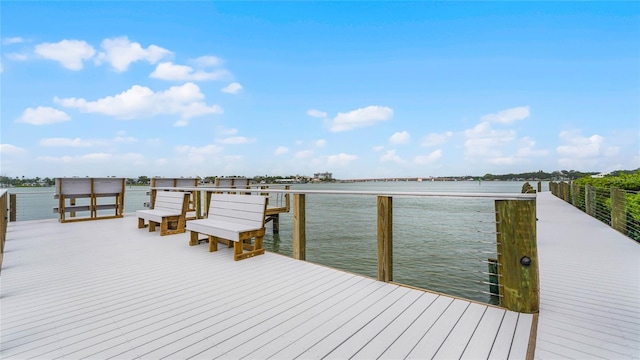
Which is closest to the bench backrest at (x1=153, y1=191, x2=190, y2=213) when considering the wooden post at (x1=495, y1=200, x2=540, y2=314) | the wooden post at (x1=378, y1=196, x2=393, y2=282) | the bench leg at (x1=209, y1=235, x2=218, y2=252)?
the bench leg at (x1=209, y1=235, x2=218, y2=252)

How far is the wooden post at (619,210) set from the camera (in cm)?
696

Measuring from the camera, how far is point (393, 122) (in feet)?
89.8

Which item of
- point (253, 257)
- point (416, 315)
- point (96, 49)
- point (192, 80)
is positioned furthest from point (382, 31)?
point (416, 315)

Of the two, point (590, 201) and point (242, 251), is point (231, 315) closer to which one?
point (242, 251)

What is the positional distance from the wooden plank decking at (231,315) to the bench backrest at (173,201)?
6.98 feet

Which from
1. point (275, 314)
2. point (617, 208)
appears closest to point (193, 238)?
point (275, 314)

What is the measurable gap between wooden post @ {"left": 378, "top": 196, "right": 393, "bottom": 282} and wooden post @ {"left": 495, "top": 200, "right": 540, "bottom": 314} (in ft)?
3.46

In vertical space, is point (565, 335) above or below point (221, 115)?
below

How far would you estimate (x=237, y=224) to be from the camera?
462 centimetres

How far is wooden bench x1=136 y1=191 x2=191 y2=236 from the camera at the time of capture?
6109 millimetres

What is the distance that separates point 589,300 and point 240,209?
4437mm

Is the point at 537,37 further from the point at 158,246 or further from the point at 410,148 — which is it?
the point at 158,246

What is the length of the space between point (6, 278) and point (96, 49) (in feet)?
41.0

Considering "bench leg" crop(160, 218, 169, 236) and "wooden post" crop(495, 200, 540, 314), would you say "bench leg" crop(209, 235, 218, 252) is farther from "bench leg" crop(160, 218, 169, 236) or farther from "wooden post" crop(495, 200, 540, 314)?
"wooden post" crop(495, 200, 540, 314)
